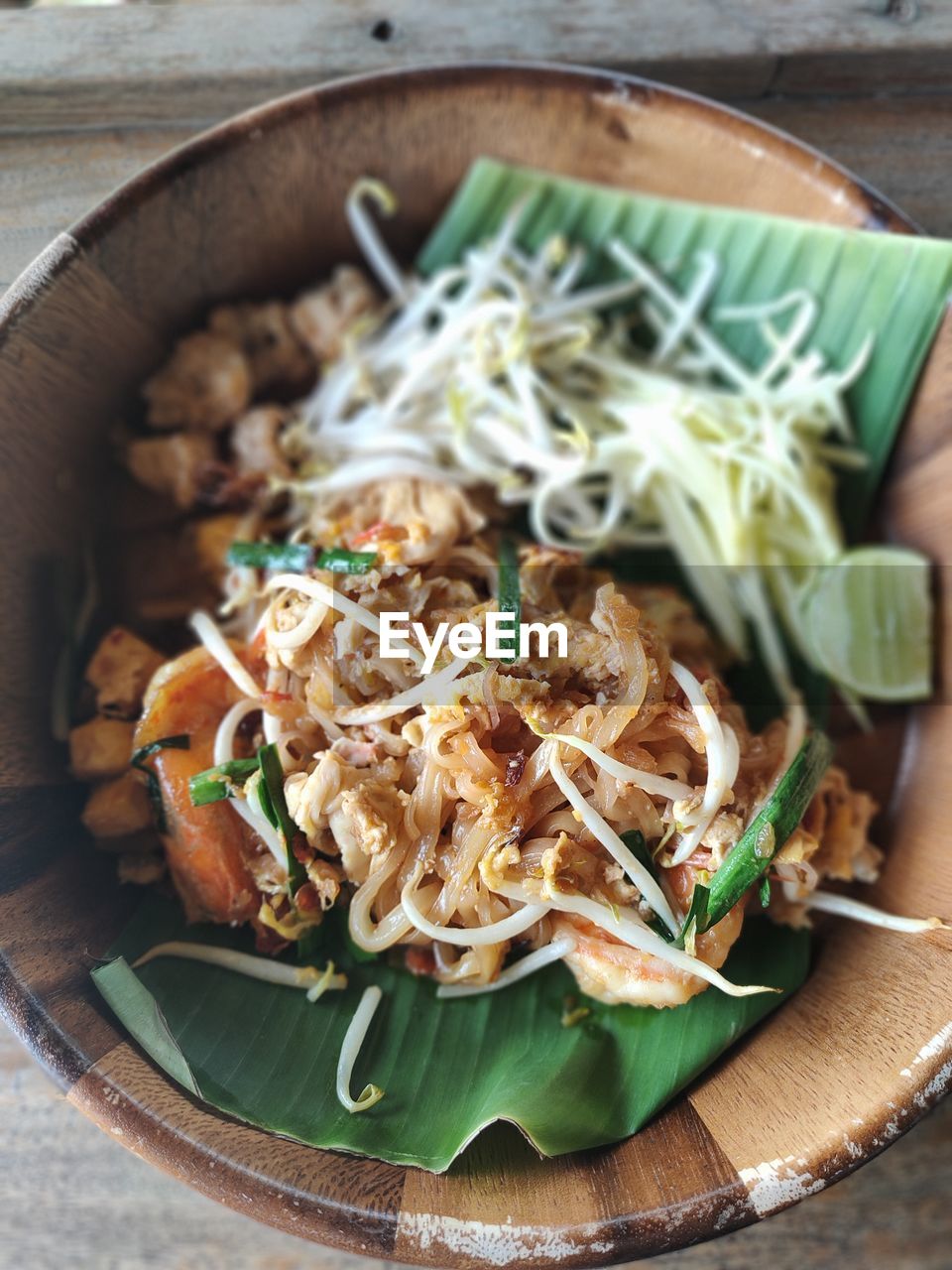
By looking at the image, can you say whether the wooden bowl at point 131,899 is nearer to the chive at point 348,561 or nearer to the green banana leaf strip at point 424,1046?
the green banana leaf strip at point 424,1046

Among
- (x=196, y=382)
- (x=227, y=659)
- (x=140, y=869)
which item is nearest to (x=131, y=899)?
(x=140, y=869)

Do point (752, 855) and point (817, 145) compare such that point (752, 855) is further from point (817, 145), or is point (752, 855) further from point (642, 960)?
point (817, 145)

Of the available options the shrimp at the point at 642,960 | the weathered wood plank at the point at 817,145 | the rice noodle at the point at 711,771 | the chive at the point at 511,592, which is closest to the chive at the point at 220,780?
the chive at the point at 511,592

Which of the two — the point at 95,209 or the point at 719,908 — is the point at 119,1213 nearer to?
the point at 719,908

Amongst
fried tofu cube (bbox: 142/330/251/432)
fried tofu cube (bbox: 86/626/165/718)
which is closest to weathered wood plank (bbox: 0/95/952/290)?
fried tofu cube (bbox: 142/330/251/432)

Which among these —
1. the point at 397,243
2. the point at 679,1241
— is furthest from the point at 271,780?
the point at 397,243
